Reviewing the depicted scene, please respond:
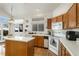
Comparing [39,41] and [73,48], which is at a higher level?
[73,48]

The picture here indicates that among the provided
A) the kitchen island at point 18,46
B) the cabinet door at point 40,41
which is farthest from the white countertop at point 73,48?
the cabinet door at point 40,41

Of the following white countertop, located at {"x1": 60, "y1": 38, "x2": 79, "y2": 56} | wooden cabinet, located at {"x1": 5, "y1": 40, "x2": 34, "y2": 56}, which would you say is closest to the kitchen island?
wooden cabinet, located at {"x1": 5, "y1": 40, "x2": 34, "y2": 56}

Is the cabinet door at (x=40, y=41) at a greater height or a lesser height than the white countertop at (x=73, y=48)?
lesser

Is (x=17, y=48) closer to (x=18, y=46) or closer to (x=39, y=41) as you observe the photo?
(x=18, y=46)

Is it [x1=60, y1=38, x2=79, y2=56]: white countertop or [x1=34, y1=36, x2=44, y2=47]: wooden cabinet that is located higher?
[x1=60, y1=38, x2=79, y2=56]: white countertop

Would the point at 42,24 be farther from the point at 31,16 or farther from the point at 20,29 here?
the point at 20,29

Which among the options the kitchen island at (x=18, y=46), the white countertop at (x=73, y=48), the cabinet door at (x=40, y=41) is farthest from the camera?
the cabinet door at (x=40, y=41)

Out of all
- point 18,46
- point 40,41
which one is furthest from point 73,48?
point 40,41

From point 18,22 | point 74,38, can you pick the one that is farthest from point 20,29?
point 74,38

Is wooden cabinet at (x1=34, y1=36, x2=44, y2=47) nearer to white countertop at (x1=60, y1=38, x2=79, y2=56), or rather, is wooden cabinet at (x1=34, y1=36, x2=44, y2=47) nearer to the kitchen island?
the kitchen island

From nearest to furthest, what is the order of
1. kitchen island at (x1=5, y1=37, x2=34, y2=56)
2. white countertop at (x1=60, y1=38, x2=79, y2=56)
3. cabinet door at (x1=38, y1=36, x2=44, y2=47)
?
white countertop at (x1=60, y1=38, x2=79, y2=56), kitchen island at (x1=5, y1=37, x2=34, y2=56), cabinet door at (x1=38, y1=36, x2=44, y2=47)

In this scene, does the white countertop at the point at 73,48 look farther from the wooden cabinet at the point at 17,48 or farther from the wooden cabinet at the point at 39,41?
the wooden cabinet at the point at 39,41

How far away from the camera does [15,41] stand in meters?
3.34

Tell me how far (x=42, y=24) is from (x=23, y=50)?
146 inches
